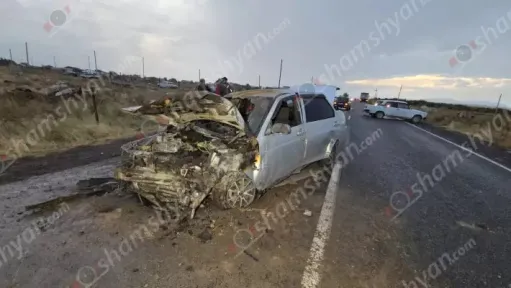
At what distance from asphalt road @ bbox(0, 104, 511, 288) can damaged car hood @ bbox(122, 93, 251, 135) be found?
130 cm

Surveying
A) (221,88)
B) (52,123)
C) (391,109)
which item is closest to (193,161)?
(221,88)

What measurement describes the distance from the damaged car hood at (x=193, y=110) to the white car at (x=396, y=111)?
24.3 meters

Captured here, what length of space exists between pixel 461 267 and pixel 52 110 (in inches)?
499

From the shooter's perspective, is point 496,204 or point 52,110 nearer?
point 496,204

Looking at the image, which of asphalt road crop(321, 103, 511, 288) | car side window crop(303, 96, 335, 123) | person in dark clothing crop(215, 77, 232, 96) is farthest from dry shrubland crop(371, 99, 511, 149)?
person in dark clothing crop(215, 77, 232, 96)

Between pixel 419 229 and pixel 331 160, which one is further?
pixel 331 160

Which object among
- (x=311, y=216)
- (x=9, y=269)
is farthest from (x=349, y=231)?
(x=9, y=269)

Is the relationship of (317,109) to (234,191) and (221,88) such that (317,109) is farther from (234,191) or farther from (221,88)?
(221,88)

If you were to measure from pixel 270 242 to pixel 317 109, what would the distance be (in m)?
3.30

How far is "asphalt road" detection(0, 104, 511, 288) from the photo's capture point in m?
3.00

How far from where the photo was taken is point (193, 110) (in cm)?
446

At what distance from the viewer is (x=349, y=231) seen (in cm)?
399

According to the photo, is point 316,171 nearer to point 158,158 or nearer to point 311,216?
point 311,216

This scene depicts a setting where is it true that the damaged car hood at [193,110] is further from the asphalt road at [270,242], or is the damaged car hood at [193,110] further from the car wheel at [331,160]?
the car wheel at [331,160]
